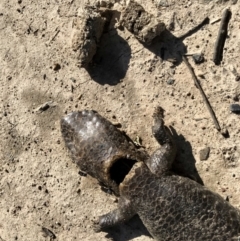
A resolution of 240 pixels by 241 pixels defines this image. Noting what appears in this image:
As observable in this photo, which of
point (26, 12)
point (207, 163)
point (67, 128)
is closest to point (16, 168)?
point (67, 128)

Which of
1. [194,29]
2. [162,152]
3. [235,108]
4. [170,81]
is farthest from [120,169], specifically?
[194,29]

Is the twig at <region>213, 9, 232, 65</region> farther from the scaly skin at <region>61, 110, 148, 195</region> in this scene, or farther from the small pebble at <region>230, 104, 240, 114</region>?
the scaly skin at <region>61, 110, 148, 195</region>

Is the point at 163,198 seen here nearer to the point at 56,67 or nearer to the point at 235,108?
the point at 235,108

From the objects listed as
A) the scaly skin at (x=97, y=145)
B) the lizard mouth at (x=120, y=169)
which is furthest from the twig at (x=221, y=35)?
the lizard mouth at (x=120, y=169)

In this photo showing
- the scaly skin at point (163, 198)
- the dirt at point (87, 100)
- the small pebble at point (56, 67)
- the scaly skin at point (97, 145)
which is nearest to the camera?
the scaly skin at point (163, 198)

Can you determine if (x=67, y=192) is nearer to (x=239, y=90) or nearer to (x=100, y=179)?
(x=100, y=179)

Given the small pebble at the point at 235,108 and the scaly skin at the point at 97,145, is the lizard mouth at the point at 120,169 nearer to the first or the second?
the scaly skin at the point at 97,145
